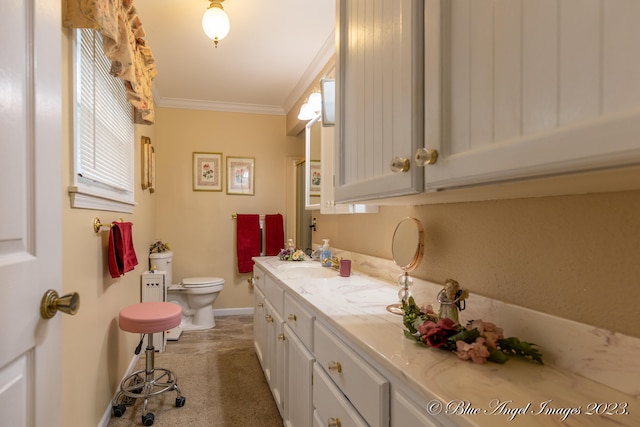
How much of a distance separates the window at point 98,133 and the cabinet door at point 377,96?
1136mm

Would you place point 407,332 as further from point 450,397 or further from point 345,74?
point 345,74

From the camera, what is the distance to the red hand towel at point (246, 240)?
4090 millimetres

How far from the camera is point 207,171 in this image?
4113 millimetres

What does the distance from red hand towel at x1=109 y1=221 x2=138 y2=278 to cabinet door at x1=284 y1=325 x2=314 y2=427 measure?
1.01 m

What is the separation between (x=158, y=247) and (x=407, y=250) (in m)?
3.02

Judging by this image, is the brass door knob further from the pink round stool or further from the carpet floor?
the carpet floor

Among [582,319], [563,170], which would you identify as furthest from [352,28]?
[582,319]

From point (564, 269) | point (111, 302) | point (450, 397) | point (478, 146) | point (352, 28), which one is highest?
point (352, 28)

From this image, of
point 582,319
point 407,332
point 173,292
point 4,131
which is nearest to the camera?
point 4,131

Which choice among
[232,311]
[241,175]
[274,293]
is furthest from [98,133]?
[232,311]

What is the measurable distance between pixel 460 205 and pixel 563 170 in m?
0.71

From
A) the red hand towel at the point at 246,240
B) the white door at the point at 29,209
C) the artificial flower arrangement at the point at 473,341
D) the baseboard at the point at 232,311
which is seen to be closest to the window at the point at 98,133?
the white door at the point at 29,209

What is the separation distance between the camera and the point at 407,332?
95 centimetres

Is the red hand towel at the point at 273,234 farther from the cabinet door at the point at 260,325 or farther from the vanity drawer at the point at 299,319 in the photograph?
the vanity drawer at the point at 299,319
